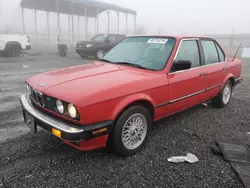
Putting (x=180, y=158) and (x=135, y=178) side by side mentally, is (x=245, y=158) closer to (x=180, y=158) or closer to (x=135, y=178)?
(x=180, y=158)

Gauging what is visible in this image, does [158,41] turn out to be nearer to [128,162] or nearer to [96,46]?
[128,162]

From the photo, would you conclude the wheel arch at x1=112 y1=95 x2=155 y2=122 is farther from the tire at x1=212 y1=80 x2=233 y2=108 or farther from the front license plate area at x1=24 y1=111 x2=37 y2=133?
the tire at x1=212 y1=80 x2=233 y2=108

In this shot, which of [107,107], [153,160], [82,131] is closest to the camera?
[82,131]

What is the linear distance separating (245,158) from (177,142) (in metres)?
0.90

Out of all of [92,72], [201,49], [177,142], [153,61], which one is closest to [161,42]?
[153,61]

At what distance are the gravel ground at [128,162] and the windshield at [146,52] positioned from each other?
3.79 ft

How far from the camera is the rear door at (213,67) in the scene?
153 inches

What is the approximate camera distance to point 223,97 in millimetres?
4617

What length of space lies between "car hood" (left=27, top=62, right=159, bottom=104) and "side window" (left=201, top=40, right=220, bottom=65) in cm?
160

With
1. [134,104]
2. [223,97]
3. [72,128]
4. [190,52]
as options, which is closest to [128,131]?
[134,104]

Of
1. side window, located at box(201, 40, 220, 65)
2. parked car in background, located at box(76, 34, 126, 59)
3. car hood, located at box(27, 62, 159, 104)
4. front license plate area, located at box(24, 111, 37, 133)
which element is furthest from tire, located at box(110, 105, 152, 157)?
parked car in background, located at box(76, 34, 126, 59)

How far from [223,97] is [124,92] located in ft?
9.98

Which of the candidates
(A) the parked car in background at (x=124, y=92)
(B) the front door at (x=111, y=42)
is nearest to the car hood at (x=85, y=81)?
(A) the parked car in background at (x=124, y=92)

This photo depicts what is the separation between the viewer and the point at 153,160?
8.86ft
